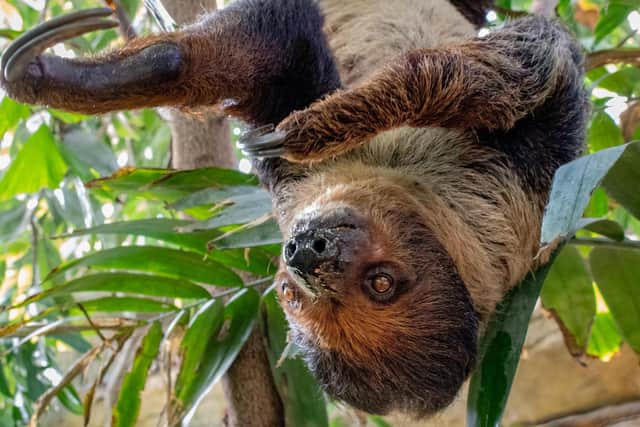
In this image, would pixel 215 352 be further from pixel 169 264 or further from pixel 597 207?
pixel 597 207

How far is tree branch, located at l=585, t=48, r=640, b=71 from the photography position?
8.62 ft

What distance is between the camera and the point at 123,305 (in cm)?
232

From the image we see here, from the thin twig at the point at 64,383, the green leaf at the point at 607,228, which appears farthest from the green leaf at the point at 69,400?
the green leaf at the point at 607,228

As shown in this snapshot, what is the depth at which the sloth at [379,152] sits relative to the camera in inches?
67.7

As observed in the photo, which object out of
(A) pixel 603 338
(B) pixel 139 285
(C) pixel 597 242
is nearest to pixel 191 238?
(B) pixel 139 285

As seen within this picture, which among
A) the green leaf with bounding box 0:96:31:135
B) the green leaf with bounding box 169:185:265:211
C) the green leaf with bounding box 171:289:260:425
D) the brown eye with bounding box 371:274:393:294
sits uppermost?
the green leaf with bounding box 0:96:31:135

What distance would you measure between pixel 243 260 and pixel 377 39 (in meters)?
0.96

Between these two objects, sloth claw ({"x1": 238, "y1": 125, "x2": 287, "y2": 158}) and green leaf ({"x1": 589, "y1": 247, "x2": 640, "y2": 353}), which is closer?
sloth claw ({"x1": 238, "y1": 125, "x2": 287, "y2": 158})

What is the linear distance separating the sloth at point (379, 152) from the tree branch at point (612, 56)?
539 mm

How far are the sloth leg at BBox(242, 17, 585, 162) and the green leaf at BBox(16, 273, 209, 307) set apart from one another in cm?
86

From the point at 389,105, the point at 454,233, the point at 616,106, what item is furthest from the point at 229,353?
the point at 616,106

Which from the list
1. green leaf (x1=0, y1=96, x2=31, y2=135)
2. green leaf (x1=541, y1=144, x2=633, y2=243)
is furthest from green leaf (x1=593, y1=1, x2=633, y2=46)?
green leaf (x1=0, y1=96, x2=31, y2=135)

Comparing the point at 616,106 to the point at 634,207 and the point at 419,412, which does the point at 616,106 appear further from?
the point at 419,412

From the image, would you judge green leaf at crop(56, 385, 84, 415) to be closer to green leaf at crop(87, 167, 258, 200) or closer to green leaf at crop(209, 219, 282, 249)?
green leaf at crop(87, 167, 258, 200)
